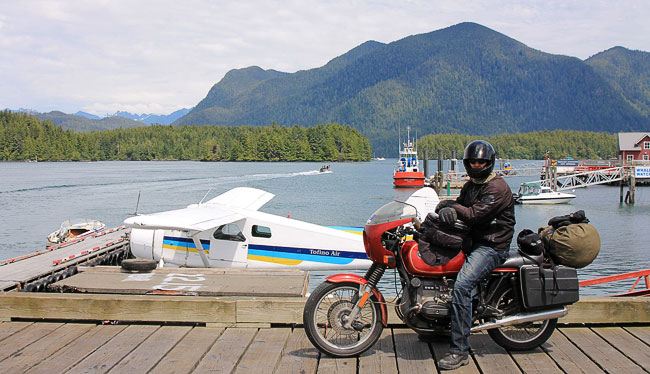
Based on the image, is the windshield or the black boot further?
the windshield

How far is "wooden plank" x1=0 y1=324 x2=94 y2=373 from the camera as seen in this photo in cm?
473

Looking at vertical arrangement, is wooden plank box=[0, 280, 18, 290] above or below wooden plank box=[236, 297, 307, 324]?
below

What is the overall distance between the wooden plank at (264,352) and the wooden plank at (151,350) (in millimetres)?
784

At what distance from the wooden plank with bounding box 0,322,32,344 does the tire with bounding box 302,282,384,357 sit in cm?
314

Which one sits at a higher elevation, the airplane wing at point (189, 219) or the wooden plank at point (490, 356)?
the airplane wing at point (189, 219)

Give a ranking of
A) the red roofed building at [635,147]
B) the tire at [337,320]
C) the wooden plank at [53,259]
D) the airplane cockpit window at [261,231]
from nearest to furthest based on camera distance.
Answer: the tire at [337,320], the wooden plank at [53,259], the airplane cockpit window at [261,231], the red roofed building at [635,147]

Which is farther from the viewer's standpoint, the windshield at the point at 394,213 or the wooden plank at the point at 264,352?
the windshield at the point at 394,213

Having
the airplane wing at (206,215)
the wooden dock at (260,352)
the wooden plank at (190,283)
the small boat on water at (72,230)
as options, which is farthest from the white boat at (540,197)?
the wooden dock at (260,352)

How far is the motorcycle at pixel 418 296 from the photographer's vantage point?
194 inches

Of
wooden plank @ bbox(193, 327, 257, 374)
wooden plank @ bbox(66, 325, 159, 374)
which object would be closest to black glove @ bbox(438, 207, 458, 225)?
wooden plank @ bbox(193, 327, 257, 374)

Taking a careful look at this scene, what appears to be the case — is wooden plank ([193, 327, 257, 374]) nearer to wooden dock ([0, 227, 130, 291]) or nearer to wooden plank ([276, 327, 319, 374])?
wooden plank ([276, 327, 319, 374])

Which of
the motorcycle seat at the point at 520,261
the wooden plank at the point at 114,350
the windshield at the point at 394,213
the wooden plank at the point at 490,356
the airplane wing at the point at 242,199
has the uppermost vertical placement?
the windshield at the point at 394,213

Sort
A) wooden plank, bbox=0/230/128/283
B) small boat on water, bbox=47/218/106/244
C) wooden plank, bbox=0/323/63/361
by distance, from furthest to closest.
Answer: small boat on water, bbox=47/218/106/244
wooden plank, bbox=0/230/128/283
wooden plank, bbox=0/323/63/361

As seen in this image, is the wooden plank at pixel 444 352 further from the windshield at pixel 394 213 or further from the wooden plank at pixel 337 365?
the windshield at pixel 394 213
